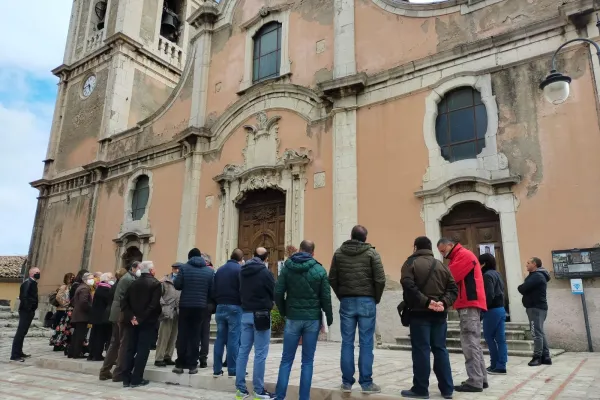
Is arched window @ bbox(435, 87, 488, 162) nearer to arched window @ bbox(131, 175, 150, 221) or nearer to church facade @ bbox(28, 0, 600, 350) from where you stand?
church facade @ bbox(28, 0, 600, 350)

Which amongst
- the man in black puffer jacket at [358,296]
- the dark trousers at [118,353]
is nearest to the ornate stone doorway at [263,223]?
the dark trousers at [118,353]

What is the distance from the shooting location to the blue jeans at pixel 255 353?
5250mm

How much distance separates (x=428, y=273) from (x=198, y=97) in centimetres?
1329

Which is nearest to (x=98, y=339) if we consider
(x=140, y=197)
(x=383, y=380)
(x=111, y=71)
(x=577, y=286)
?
(x=383, y=380)

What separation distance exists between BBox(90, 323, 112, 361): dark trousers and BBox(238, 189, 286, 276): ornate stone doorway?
535 cm

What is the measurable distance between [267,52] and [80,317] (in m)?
10.2

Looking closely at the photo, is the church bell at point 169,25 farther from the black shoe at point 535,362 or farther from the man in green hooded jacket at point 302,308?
the black shoe at point 535,362

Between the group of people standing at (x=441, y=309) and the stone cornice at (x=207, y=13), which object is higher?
the stone cornice at (x=207, y=13)

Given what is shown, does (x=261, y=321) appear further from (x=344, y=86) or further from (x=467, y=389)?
(x=344, y=86)

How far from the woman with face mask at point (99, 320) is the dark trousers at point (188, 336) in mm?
2330

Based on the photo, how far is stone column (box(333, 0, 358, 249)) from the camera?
11609mm

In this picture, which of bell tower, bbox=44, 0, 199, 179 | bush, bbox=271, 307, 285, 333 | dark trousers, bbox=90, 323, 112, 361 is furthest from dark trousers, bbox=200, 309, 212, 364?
bell tower, bbox=44, 0, 199, 179

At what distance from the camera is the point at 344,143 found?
39.7 ft

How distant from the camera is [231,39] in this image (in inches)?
649
